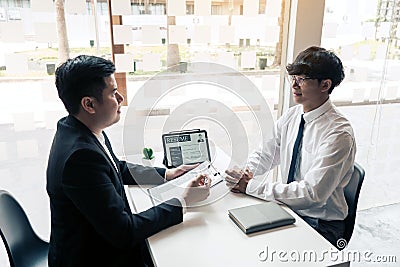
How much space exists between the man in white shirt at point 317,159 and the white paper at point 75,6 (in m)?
1.09

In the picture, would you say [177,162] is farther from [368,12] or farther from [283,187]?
[368,12]

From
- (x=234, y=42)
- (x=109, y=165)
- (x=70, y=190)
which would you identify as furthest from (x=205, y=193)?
Result: (x=234, y=42)

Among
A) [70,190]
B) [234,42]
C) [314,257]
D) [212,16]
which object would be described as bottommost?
[314,257]

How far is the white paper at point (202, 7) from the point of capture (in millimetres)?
1914

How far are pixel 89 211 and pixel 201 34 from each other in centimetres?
127

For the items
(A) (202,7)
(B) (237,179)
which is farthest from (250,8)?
(B) (237,179)

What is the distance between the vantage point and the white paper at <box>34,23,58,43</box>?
1.73 meters

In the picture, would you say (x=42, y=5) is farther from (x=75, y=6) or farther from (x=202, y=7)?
(x=202, y=7)

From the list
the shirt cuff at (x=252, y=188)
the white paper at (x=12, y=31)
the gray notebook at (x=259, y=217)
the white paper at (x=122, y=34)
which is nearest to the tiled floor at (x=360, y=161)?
the white paper at (x=12, y=31)

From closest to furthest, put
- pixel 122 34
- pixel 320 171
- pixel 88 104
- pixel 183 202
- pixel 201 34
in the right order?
pixel 88 104
pixel 183 202
pixel 320 171
pixel 122 34
pixel 201 34

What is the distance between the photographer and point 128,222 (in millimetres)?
1093

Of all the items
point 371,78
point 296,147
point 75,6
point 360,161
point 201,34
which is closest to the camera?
point 296,147

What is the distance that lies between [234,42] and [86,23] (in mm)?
844

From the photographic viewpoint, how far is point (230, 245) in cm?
111
